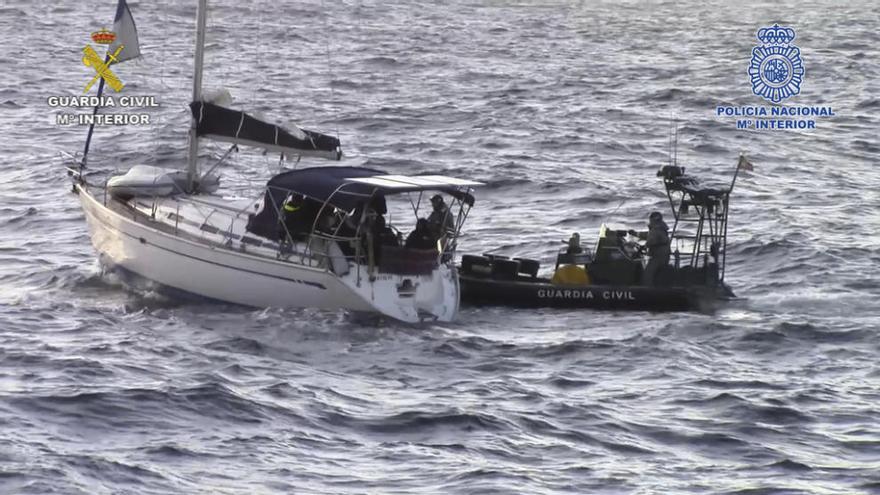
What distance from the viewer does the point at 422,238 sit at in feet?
94.1

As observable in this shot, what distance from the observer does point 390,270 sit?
90.8ft

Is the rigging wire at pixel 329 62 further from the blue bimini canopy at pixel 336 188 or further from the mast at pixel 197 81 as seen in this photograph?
the blue bimini canopy at pixel 336 188

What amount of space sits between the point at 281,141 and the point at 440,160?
13.2m

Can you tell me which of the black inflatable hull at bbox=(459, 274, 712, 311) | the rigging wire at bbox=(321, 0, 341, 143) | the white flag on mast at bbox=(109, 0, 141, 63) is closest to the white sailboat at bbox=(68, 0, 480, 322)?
the black inflatable hull at bbox=(459, 274, 712, 311)

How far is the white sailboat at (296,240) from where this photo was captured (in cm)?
2758

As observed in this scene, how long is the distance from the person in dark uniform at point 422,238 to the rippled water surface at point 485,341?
1.40 metres

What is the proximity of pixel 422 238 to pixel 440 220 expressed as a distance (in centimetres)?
79

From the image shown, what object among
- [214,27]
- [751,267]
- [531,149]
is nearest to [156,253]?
[751,267]

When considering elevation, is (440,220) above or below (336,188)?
below

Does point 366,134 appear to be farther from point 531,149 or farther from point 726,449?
point 726,449

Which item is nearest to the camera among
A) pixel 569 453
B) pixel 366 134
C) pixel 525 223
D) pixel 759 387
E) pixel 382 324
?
pixel 569 453

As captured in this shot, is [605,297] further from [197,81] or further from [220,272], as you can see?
[197,81]

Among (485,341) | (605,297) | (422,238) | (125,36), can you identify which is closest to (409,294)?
(422,238)

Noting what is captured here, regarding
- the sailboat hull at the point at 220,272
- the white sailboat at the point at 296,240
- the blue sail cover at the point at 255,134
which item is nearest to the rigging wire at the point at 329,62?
the blue sail cover at the point at 255,134
